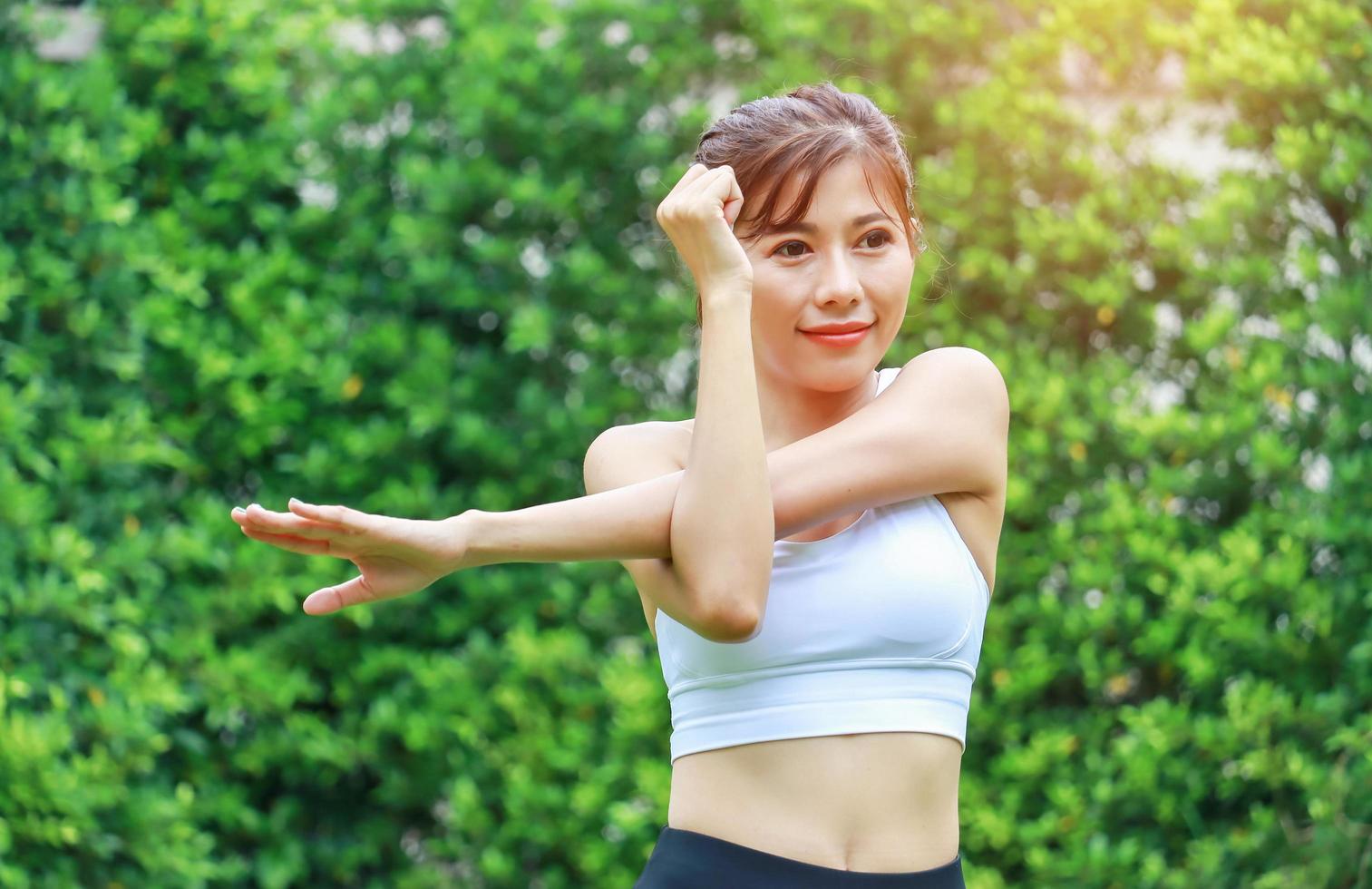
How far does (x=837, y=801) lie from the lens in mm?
1975

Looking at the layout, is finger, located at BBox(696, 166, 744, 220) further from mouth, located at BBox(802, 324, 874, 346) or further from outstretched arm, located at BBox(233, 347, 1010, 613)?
outstretched arm, located at BBox(233, 347, 1010, 613)

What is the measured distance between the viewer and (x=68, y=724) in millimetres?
4172

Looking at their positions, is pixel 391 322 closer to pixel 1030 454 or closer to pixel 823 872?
pixel 1030 454

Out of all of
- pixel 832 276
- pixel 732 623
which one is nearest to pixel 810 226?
pixel 832 276

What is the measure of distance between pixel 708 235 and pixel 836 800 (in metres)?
0.70

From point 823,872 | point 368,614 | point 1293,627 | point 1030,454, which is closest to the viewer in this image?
point 823,872

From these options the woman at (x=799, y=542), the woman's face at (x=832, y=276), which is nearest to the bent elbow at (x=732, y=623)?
the woman at (x=799, y=542)

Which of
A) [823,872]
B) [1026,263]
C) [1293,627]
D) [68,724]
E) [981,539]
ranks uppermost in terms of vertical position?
[981,539]

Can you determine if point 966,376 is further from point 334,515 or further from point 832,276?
point 334,515

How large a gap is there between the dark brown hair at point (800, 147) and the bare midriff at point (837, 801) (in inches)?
23.3

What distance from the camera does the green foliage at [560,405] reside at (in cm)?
383

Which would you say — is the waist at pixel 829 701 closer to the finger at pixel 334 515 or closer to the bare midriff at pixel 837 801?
the bare midriff at pixel 837 801

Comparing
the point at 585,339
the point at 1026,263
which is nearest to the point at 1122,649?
the point at 1026,263

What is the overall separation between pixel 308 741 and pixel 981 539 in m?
2.79
